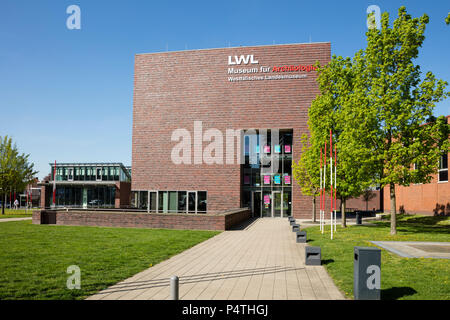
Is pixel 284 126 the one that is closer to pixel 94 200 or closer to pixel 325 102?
pixel 325 102

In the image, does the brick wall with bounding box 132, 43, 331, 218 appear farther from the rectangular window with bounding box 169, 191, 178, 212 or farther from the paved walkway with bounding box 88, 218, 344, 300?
the paved walkway with bounding box 88, 218, 344, 300

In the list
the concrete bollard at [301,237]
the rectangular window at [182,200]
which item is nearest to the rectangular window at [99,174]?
the rectangular window at [182,200]

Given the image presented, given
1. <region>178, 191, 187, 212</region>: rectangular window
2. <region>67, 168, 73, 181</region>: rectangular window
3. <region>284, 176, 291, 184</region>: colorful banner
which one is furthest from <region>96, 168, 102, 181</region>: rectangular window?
<region>284, 176, 291, 184</region>: colorful banner

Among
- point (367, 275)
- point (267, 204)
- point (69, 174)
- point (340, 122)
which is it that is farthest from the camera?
point (69, 174)

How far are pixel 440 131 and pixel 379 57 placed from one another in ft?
16.7

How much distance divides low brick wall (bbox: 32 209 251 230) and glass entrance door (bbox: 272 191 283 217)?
11.7 metres

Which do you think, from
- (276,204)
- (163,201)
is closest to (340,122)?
(276,204)

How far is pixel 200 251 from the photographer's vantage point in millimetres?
13227

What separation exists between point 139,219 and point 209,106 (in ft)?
60.5

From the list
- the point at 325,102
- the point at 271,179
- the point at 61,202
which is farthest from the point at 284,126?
the point at 61,202

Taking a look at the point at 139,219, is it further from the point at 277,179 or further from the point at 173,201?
the point at 277,179

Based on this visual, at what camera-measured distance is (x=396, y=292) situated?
7410mm

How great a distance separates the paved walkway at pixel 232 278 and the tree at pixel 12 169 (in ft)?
108

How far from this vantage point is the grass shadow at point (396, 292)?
23.3 ft
